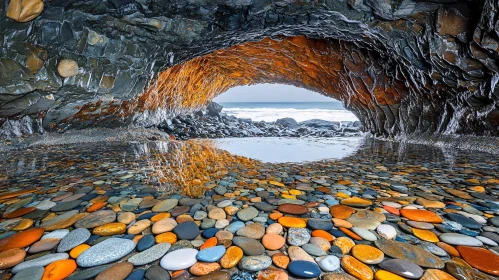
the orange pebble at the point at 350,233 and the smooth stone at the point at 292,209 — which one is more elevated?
the smooth stone at the point at 292,209

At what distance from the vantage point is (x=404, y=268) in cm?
93

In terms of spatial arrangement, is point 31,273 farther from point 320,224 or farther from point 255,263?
point 320,224

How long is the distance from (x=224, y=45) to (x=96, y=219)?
193 inches

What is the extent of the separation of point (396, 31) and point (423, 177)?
331 cm

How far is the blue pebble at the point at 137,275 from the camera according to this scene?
873mm

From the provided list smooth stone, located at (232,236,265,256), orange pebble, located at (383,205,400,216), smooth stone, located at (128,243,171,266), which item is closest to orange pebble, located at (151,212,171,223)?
smooth stone, located at (128,243,171,266)

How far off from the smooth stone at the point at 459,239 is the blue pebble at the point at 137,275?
1.44 metres

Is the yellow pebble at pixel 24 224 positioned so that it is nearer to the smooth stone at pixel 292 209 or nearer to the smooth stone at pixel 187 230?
the smooth stone at pixel 187 230

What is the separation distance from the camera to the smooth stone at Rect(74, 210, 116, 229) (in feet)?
4.12

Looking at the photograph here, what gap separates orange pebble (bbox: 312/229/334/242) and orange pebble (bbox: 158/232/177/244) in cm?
73

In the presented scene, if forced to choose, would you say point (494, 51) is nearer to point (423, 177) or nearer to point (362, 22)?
point (362, 22)

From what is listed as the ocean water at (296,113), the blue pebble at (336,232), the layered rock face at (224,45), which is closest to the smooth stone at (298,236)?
the blue pebble at (336,232)

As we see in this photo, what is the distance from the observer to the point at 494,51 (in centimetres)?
369

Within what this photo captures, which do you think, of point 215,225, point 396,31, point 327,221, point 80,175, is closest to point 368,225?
point 327,221
